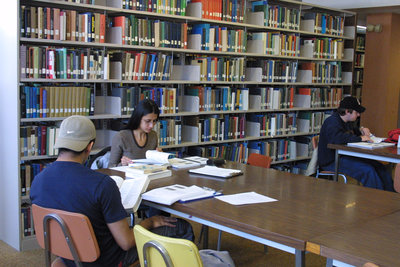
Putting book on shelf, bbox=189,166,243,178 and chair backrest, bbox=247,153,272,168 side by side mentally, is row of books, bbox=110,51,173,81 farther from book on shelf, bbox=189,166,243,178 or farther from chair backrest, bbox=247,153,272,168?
book on shelf, bbox=189,166,243,178

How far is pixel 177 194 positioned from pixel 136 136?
1448 millimetres

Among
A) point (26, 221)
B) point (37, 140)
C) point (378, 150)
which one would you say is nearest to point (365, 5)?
point (378, 150)

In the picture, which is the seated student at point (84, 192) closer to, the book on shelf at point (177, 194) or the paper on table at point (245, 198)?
the book on shelf at point (177, 194)

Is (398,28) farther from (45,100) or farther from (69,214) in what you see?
(69,214)

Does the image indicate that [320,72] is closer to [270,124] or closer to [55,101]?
[270,124]

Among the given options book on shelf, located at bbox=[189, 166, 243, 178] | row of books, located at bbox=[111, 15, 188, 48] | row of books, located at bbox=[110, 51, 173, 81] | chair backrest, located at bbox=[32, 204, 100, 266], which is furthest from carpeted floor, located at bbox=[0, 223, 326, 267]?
row of books, located at bbox=[111, 15, 188, 48]

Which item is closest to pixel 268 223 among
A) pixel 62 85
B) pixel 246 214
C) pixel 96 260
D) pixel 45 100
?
pixel 246 214

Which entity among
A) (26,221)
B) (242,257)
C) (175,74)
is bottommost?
(242,257)

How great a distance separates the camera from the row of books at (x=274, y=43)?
19.4 ft

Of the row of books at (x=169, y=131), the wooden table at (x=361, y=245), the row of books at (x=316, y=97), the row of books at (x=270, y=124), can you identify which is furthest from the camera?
the row of books at (x=316, y=97)

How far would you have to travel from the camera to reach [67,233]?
7.20 ft

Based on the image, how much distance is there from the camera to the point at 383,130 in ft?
26.9

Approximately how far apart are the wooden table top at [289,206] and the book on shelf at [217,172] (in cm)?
5

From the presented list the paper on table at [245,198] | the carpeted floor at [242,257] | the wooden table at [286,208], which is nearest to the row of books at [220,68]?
the carpeted floor at [242,257]
